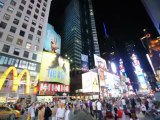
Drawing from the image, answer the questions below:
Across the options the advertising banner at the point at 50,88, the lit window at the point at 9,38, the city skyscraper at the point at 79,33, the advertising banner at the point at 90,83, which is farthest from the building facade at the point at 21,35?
the city skyscraper at the point at 79,33

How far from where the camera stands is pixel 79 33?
104m

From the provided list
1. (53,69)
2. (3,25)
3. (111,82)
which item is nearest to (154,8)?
(53,69)

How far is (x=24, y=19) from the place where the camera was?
34781 mm

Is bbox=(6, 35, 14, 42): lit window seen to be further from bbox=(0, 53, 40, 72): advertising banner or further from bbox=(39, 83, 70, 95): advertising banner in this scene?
bbox=(39, 83, 70, 95): advertising banner

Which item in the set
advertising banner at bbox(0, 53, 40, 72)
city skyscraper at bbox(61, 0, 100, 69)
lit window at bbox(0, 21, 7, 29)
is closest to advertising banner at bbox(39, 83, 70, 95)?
advertising banner at bbox(0, 53, 40, 72)

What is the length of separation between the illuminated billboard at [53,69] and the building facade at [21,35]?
1695mm

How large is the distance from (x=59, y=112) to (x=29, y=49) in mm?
30173

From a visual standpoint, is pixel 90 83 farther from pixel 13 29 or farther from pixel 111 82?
pixel 13 29

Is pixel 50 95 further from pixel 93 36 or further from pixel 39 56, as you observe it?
pixel 93 36

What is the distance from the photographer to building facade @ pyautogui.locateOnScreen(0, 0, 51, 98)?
93.0 feet

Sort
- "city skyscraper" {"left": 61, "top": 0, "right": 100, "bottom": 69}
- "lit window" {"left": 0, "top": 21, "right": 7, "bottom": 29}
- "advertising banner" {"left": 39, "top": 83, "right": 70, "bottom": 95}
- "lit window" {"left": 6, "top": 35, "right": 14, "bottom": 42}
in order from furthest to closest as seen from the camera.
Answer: "city skyscraper" {"left": 61, "top": 0, "right": 100, "bottom": 69}, "advertising banner" {"left": 39, "top": 83, "right": 70, "bottom": 95}, "lit window" {"left": 6, "top": 35, "right": 14, "bottom": 42}, "lit window" {"left": 0, "top": 21, "right": 7, "bottom": 29}

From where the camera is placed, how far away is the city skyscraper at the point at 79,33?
93562mm

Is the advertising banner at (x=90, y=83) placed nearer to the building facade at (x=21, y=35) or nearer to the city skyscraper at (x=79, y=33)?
the building facade at (x=21, y=35)

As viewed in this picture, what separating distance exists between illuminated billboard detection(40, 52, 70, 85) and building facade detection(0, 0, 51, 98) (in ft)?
5.56
